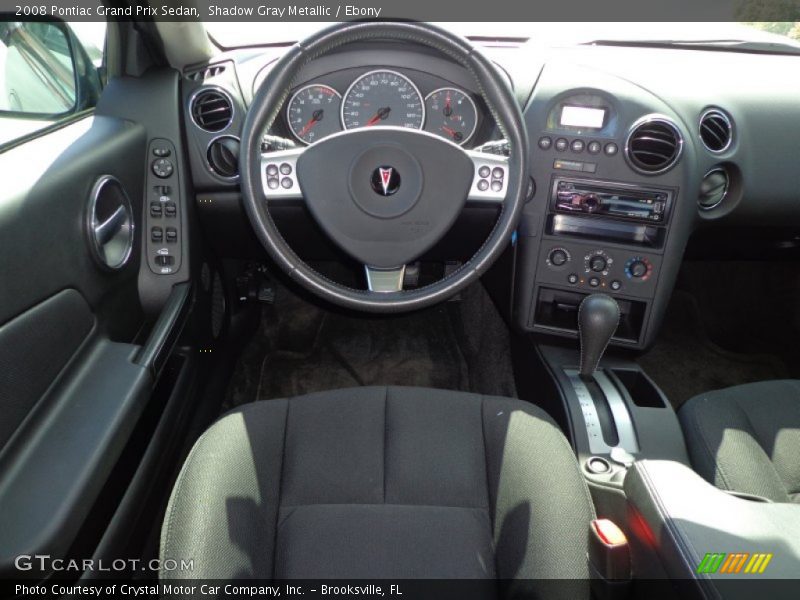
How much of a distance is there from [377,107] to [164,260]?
754mm

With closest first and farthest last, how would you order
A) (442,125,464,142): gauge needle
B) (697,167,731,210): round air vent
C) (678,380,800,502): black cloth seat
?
1. (678,380,800,502): black cloth seat
2. (442,125,464,142): gauge needle
3. (697,167,731,210): round air vent

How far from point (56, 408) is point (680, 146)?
1.69 m

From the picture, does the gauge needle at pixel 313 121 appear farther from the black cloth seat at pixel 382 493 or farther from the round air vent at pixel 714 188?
the round air vent at pixel 714 188

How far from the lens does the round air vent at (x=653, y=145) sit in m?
1.77

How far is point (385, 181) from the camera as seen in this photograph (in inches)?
58.4

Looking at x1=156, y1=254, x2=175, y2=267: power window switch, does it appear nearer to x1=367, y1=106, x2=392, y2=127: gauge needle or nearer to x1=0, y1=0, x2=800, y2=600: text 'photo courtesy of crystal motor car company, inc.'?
x1=0, y1=0, x2=800, y2=600: text 'photo courtesy of crystal motor car company, inc.'

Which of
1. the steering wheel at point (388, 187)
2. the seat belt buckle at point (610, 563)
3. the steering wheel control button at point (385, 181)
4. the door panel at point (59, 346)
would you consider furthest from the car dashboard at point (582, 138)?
the seat belt buckle at point (610, 563)

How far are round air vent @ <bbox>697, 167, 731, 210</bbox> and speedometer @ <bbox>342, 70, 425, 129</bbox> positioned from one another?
0.89 m

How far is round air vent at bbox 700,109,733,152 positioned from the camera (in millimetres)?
1866

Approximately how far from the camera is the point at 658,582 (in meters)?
0.85

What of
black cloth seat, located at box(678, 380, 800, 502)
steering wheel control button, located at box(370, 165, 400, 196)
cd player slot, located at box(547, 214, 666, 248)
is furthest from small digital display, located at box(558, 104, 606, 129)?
black cloth seat, located at box(678, 380, 800, 502)

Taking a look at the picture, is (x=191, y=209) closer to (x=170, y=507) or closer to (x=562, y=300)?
(x=170, y=507)

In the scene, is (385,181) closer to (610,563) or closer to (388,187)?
(388,187)

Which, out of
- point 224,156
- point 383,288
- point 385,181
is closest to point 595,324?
point 383,288
